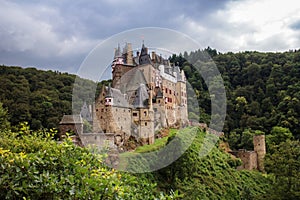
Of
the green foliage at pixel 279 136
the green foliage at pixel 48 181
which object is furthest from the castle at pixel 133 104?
the green foliage at pixel 279 136

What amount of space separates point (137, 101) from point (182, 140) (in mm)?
5087

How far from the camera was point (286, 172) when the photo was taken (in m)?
26.2

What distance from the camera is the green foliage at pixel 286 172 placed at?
25328mm

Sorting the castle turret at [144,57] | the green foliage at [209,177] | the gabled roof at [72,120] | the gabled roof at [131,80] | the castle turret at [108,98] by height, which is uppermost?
the castle turret at [144,57]

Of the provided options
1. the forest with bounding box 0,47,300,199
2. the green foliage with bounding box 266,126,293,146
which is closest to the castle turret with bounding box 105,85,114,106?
the forest with bounding box 0,47,300,199

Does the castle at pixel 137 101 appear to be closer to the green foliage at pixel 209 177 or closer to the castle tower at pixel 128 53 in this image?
the castle tower at pixel 128 53

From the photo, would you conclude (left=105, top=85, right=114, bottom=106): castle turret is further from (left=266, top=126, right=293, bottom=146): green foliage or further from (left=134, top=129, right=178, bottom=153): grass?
(left=266, top=126, right=293, bottom=146): green foliage

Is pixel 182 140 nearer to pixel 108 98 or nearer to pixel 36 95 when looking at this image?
pixel 108 98

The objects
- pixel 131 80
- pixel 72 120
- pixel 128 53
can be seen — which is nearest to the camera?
pixel 72 120

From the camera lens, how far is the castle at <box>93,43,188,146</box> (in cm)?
2798

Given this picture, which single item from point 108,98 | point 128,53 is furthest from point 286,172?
point 128,53

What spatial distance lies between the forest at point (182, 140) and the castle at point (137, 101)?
9.47 feet

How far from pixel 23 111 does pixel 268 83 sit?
1853 inches

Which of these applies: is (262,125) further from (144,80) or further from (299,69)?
(144,80)
